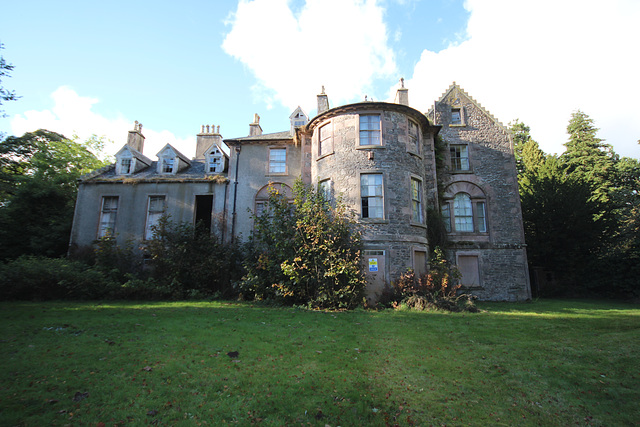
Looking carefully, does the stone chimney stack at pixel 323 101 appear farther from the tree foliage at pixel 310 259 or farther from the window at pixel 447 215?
the window at pixel 447 215

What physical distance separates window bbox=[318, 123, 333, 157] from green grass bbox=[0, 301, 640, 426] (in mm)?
9795

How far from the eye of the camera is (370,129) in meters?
16.9

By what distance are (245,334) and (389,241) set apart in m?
8.55

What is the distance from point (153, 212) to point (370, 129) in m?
14.6

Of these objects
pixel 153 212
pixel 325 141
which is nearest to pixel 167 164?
pixel 153 212

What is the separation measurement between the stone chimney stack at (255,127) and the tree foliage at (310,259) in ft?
33.0

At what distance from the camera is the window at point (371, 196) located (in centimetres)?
1595

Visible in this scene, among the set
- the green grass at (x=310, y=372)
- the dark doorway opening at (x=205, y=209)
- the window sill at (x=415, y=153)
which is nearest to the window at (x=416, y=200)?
the window sill at (x=415, y=153)

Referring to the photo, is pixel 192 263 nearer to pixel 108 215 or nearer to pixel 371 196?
pixel 108 215

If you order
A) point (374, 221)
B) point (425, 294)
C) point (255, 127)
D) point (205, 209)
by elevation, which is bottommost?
point (425, 294)

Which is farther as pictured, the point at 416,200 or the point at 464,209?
the point at 464,209

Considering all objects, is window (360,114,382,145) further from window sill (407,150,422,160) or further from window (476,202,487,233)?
window (476,202,487,233)

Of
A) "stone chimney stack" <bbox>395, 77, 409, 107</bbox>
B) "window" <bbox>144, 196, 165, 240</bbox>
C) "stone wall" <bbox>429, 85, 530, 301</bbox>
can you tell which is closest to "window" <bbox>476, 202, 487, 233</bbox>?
"stone wall" <bbox>429, 85, 530, 301</bbox>

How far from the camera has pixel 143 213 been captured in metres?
21.0
